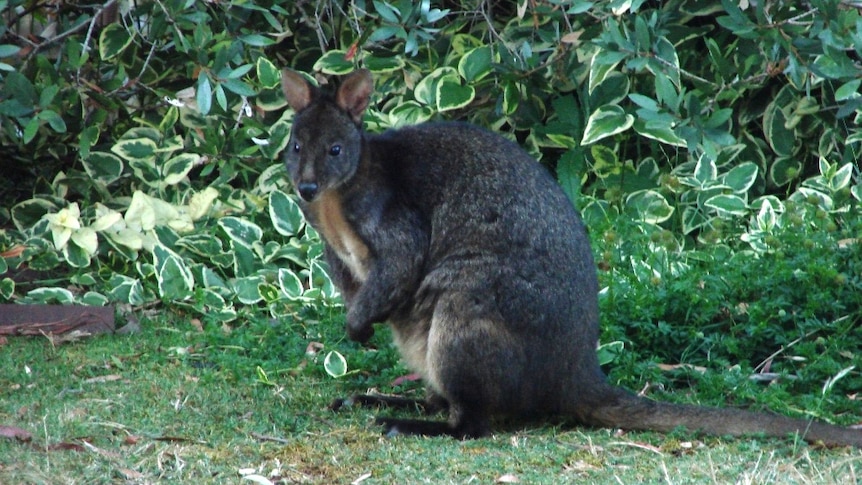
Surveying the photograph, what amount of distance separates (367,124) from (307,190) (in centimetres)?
256

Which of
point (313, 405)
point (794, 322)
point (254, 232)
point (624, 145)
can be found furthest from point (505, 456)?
point (624, 145)

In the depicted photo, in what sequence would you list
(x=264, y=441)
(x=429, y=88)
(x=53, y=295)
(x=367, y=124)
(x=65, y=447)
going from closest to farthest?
(x=65, y=447), (x=264, y=441), (x=53, y=295), (x=429, y=88), (x=367, y=124)

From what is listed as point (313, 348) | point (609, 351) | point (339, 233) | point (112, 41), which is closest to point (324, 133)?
point (339, 233)

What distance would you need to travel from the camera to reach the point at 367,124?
7223 millimetres

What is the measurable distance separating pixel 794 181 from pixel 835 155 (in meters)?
0.29

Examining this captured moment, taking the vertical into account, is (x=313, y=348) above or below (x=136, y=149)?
below

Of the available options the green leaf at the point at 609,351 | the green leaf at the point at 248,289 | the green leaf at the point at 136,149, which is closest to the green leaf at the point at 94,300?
the green leaf at the point at 248,289

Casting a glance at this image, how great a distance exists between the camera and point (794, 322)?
552 centimetres

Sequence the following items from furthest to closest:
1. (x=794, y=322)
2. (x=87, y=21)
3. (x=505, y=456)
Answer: (x=87, y=21) → (x=794, y=322) → (x=505, y=456)

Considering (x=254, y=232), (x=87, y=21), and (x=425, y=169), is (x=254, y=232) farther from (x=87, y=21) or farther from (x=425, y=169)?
(x=425, y=169)

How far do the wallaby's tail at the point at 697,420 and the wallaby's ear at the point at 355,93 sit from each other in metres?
1.55

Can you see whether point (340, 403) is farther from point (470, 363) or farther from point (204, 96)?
point (204, 96)

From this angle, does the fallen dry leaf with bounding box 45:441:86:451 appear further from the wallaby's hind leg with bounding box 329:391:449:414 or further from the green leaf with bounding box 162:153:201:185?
the green leaf with bounding box 162:153:201:185

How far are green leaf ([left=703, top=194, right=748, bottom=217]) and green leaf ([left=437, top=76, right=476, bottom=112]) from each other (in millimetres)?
1533
